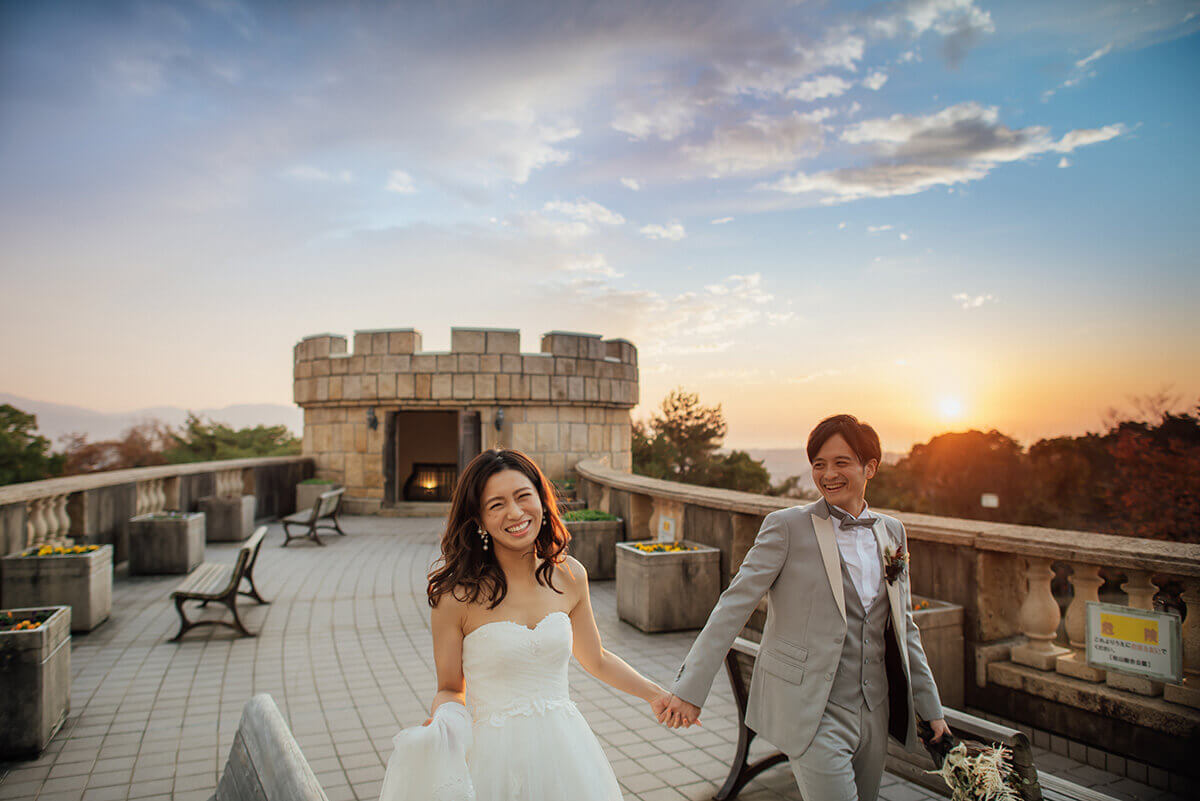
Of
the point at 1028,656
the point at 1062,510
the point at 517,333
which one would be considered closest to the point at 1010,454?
the point at 1062,510

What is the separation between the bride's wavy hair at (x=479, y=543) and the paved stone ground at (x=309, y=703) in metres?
1.81

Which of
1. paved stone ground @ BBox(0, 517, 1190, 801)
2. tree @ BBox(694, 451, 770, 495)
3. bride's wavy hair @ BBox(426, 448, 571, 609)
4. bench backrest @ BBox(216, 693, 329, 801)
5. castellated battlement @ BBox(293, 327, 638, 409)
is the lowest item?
tree @ BBox(694, 451, 770, 495)

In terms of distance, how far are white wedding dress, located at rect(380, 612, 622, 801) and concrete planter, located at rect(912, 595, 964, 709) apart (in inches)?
104

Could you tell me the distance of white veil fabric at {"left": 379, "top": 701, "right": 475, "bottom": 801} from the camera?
1.52m

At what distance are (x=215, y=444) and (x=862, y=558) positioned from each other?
111 feet

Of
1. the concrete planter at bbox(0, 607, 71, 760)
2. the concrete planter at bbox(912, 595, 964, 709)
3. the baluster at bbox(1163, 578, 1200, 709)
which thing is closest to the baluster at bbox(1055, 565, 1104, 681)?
the baluster at bbox(1163, 578, 1200, 709)

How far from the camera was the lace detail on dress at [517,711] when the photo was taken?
6.63ft

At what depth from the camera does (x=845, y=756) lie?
2359 millimetres

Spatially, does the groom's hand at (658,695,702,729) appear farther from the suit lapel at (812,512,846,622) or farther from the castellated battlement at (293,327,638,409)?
the castellated battlement at (293,327,638,409)

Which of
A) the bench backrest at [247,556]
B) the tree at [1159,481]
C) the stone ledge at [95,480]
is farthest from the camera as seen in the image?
the tree at [1159,481]

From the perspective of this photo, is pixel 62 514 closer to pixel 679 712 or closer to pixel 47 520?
pixel 47 520

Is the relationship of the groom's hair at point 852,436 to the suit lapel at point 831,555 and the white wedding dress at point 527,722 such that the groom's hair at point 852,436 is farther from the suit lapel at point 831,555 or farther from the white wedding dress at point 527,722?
the white wedding dress at point 527,722

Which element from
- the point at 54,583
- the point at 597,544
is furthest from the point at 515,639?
the point at 597,544

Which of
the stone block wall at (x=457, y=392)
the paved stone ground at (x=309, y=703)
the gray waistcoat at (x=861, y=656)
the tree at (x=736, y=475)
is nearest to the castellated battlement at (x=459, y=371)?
the stone block wall at (x=457, y=392)
